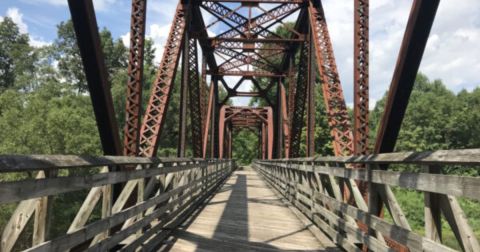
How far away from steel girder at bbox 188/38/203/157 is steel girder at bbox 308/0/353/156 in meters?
5.55

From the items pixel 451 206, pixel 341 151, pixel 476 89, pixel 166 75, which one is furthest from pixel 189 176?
pixel 476 89

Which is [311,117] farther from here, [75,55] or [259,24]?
[75,55]

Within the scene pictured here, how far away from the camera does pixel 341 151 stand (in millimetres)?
9445

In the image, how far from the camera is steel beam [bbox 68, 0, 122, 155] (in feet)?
16.3

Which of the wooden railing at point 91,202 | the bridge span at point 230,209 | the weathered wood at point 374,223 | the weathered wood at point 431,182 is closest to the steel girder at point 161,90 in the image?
the bridge span at point 230,209

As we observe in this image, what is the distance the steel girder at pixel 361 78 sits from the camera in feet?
23.9

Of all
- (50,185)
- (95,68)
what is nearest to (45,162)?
(50,185)

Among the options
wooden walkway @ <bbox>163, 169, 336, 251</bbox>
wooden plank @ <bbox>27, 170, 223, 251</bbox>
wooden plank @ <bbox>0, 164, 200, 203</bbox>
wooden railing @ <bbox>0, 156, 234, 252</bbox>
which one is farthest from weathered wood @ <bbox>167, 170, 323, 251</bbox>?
wooden plank @ <bbox>0, 164, 200, 203</bbox>

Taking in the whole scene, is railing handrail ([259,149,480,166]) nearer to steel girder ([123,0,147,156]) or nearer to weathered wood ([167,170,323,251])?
weathered wood ([167,170,323,251])

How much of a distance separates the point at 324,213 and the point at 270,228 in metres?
1.20

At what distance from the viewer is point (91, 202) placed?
3855 mm

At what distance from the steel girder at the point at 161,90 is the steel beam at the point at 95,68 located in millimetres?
2667

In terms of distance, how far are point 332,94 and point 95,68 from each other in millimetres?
6573

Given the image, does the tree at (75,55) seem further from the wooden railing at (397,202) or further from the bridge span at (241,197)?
the wooden railing at (397,202)
